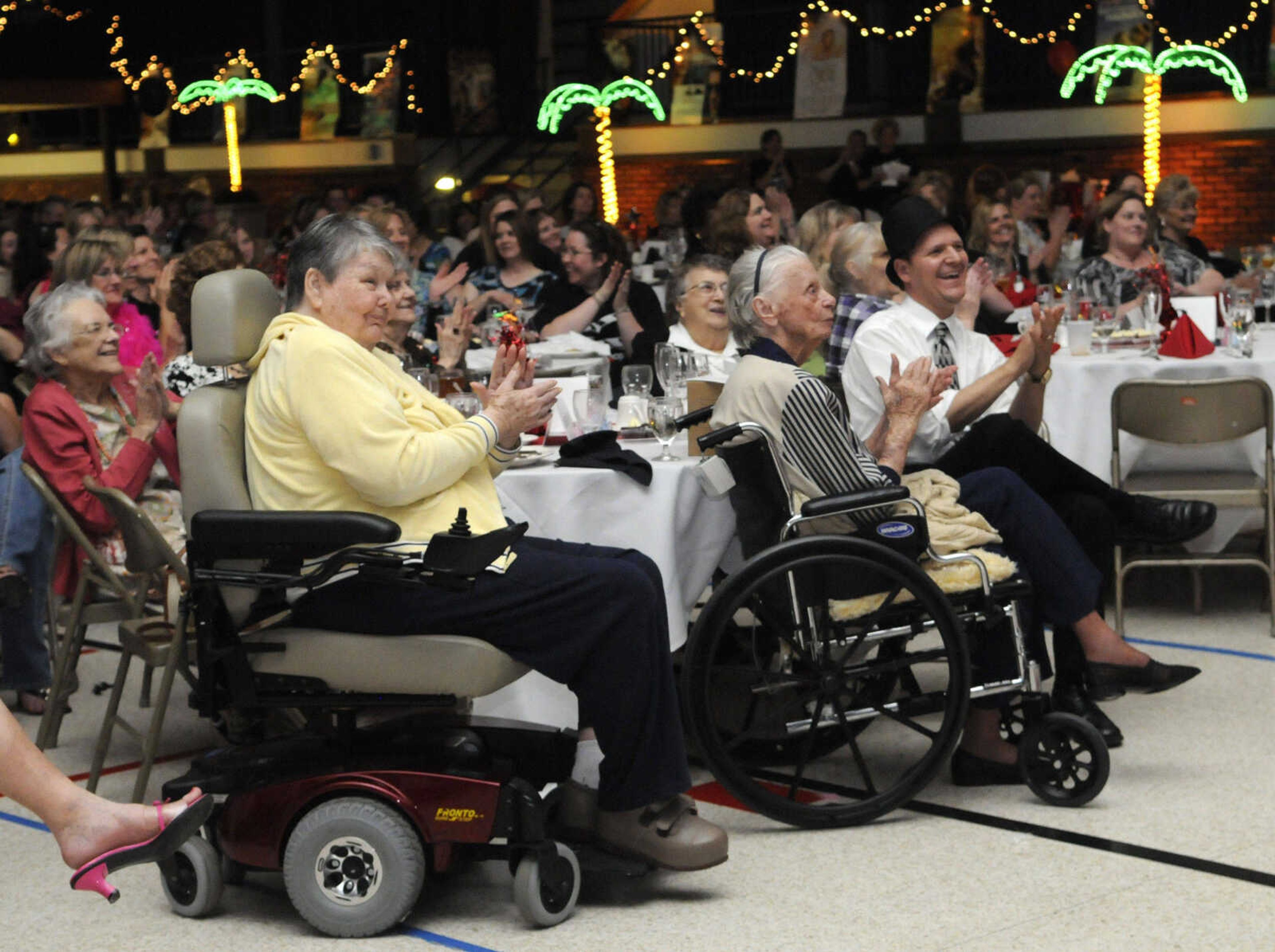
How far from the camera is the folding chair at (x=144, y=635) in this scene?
365 centimetres

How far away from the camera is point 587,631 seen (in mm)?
3029

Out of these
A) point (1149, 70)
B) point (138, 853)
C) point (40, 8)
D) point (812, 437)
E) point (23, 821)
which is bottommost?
point (23, 821)

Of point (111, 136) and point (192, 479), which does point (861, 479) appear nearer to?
point (192, 479)

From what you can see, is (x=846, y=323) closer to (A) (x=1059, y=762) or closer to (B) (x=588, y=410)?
(B) (x=588, y=410)

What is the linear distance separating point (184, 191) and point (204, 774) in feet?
45.5

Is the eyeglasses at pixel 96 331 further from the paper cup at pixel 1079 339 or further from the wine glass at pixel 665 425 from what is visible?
the paper cup at pixel 1079 339

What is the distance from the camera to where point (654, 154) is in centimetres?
1769

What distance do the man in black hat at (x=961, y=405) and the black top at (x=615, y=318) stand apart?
6.27 feet

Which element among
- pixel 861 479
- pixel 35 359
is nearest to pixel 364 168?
pixel 35 359

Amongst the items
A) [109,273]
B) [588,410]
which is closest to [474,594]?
[588,410]

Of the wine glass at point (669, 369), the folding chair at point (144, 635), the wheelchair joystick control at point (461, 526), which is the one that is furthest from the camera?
the wine glass at point (669, 369)

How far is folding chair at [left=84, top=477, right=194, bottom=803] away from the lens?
365 centimetres

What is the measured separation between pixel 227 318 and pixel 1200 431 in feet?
9.52

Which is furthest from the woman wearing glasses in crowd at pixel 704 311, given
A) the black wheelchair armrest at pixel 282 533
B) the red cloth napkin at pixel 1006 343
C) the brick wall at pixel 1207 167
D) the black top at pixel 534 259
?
the brick wall at pixel 1207 167
